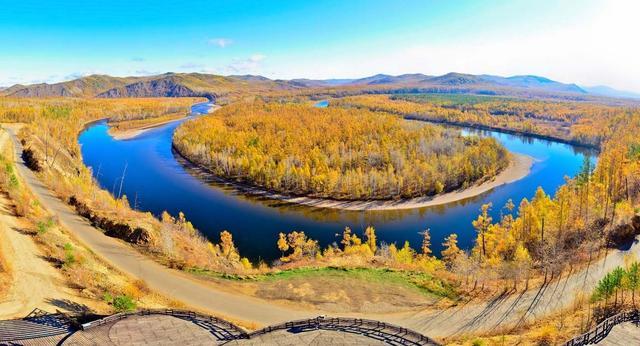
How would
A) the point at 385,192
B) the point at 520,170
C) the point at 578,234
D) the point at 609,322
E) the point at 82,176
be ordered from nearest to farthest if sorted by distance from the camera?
the point at 609,322 < the point at 578,234 < the point at 82,176 < the point at 385,192 < the point at 520,170

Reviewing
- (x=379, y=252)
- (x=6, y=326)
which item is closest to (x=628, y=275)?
(x=379, y=252)

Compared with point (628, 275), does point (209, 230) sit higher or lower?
lower

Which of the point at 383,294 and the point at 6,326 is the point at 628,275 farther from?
the point at 6,326

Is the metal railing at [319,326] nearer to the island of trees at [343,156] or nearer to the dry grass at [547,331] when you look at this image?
the dry grass at [547,331]

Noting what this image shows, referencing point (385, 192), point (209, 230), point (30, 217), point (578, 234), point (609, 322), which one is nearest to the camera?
point (609, 322)

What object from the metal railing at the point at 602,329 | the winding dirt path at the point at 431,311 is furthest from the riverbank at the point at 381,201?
the metal railing at the point at 602,329

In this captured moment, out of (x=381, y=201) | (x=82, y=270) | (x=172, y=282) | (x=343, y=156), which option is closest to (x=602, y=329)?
(x=172, y=282)
